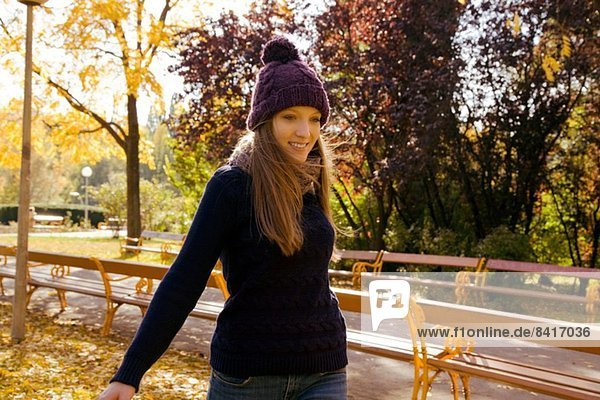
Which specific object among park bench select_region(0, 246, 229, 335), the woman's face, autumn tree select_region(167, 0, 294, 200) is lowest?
park bench select_region(0, 246, 229, 335)

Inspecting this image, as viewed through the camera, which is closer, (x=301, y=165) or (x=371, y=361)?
(x=301, y=165)

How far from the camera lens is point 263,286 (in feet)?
6.08

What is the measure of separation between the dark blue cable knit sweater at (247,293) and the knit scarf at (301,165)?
53 mm

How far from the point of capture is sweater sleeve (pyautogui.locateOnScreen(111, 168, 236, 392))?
5.66ft

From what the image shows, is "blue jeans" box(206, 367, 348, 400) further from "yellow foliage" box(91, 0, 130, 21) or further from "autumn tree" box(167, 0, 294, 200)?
"yellow foliage" box(91, 0, 130, 21)

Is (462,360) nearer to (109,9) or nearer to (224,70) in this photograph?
(224,70)

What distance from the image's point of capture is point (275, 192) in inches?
74.9

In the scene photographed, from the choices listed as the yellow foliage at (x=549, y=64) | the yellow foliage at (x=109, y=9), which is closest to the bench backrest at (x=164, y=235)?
the yellow foliage at (x=109, y=9)

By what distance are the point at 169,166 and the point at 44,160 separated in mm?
23318

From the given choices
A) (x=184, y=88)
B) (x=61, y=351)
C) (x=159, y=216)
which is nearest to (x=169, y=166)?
(x=159, y=216)

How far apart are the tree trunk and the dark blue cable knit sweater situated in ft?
50.3

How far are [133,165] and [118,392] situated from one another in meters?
15.5

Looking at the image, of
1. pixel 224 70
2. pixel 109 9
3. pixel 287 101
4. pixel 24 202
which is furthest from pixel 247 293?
pixel 109 9

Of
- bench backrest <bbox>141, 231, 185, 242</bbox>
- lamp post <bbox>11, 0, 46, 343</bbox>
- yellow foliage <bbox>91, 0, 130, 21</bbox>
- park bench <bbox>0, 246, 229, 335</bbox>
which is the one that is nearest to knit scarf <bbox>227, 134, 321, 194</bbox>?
park bench <bbox>0, 246, 229, 335</bbox>
